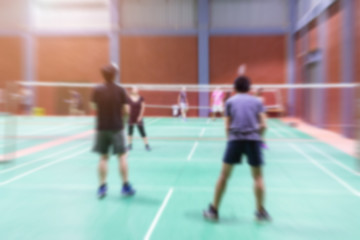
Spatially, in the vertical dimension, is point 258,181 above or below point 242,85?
below

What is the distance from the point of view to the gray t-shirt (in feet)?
14.7

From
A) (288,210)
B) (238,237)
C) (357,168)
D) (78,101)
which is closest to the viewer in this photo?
(238,237)

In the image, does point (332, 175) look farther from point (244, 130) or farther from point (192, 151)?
point (192, 151)

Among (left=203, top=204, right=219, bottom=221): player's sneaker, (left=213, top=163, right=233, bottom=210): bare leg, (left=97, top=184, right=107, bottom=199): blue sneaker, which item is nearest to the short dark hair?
(left=213, top=163, right=233, bottom=210): bare leg

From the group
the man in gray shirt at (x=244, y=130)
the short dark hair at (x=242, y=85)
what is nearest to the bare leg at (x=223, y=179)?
the man in gray shirt at (x=244, y=130)

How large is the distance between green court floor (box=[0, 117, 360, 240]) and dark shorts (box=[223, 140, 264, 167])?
33.3 inches

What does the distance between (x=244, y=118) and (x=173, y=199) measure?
6.85ft

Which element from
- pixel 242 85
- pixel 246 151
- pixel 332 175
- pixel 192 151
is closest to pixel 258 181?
pixel 246 151

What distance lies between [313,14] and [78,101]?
1475 cm

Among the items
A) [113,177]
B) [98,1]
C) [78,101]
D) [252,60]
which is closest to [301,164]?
[113,177]

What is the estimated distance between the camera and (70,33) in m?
25.0

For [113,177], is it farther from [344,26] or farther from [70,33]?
[70,33]

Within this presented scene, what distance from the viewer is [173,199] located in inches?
231

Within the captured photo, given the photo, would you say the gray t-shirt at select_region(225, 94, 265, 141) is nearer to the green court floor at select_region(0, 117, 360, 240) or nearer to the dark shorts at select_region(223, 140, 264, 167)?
the dark shorts at select_region(223, 140, 264, 167)
